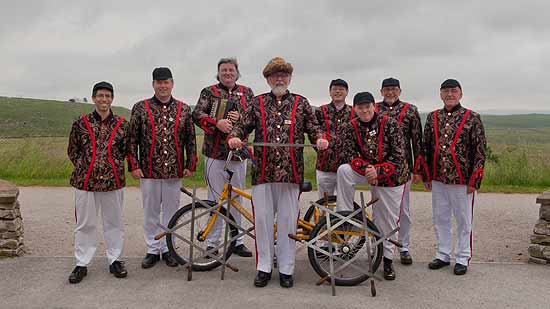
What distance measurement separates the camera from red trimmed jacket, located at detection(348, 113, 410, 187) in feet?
16.6

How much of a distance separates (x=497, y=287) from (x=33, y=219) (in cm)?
692

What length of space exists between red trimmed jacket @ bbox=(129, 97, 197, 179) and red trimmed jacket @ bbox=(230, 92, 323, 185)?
2.72 ft

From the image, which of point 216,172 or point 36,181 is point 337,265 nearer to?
point 216,172

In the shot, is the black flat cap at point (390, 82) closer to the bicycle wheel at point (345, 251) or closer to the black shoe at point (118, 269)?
the bicycle wheel at point (345, 251)

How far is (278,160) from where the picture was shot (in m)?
4.83

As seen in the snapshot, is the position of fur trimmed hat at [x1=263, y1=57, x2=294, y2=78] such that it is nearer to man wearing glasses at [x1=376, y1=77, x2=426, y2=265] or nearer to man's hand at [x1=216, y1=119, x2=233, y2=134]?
man's hand at [x1=216, y1=119, x2=233, y2=134]

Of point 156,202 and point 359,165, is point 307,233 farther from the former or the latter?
point 156,202

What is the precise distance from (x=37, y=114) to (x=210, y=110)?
75533 millimetres

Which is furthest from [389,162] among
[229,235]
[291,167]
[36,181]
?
[36,181]

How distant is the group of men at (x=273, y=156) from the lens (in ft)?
16.3

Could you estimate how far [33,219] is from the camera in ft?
27.2

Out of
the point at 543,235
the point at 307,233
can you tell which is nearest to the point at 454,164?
the point at 543,235

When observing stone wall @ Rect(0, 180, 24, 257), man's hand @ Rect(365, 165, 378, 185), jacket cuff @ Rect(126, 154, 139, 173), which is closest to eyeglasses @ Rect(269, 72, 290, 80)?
man's hand @ Rect(365, 165, 378, 185)

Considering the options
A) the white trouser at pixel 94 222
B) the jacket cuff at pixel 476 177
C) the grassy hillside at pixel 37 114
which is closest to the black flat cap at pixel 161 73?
the white trouser at pixel 94 222
